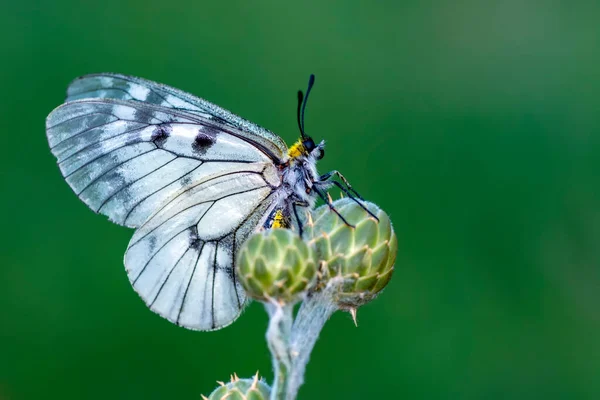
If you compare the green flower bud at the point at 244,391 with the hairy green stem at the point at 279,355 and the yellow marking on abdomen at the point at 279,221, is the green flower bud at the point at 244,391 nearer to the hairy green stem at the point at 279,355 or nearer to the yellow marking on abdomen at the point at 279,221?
the hairy green stem at the point at 279,355

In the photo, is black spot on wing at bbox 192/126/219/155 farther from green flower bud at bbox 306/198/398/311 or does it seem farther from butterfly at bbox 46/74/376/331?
green flower bud at bbox 306/198/398/311

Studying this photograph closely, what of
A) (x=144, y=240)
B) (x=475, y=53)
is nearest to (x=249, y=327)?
(x=144, y=240)

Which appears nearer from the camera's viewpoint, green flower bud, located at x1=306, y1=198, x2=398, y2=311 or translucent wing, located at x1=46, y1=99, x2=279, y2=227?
green flower bud, located at x1=306, y1=198, x2=398, y2=311

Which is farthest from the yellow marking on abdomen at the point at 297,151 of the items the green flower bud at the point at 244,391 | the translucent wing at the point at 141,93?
the green flower bud at the point at 244,391

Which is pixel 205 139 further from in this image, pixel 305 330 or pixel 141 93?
pixel 305 330

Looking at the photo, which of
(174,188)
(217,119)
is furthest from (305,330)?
(217,119)

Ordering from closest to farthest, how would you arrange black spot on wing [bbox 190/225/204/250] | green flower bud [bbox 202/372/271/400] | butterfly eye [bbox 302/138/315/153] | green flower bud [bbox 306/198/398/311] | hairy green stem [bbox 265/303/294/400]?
hairy green stem [bbox 265/303/294/400], green flower bud [bbox 202/372/271/400], green flower bud [bbox 306/198/398/311], butterfly eye [bbox 302/138/315/153], black spot on wing [bbox 190/225/204/250]

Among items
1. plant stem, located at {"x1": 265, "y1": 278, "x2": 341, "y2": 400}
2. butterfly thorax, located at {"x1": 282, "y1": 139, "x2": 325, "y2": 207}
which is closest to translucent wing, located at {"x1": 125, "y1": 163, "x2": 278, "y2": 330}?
butterfly thorax, located at {"x1": 282, "y1": 139, "x2": 325, "y2": 207}
